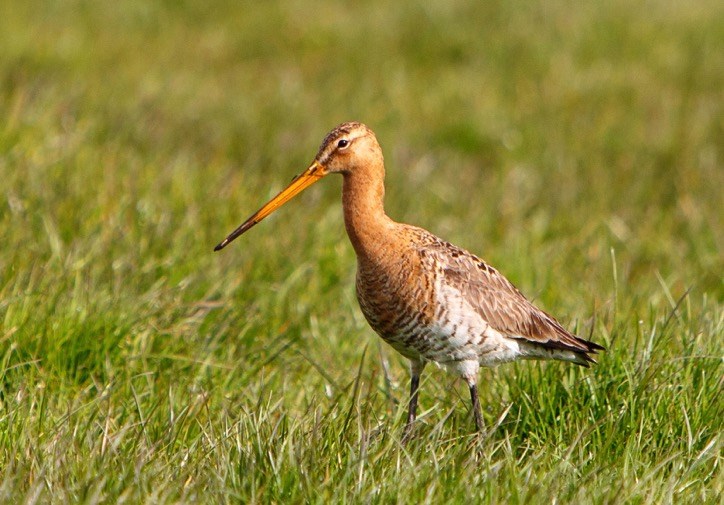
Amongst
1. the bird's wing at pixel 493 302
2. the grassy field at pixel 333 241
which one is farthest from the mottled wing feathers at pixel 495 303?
the grassy field at pixel 333 241

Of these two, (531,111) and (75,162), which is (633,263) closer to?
(531,111)

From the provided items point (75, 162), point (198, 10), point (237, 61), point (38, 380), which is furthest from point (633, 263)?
point (198, 10)

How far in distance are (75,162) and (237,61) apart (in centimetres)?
531

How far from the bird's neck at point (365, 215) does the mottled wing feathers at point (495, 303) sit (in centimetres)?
19

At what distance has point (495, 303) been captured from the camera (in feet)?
16.5

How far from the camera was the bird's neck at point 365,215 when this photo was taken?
4.87 metres

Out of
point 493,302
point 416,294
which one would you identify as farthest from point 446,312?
point 493,302

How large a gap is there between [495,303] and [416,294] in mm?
439

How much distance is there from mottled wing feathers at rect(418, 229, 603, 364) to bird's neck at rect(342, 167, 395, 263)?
0.19 metres

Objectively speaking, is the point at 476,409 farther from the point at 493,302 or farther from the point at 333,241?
the point at 333,241

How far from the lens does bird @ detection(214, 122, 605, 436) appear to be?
4.77 meters

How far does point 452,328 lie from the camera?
15.8 ft

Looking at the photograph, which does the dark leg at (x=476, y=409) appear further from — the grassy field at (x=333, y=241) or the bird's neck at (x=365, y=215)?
the bird's neck at (x=365, y=215)

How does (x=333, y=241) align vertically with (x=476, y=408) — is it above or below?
above
